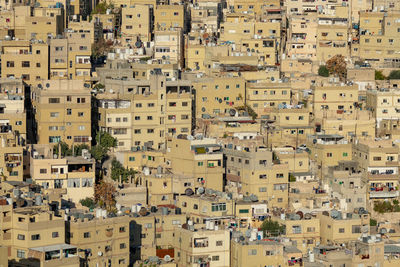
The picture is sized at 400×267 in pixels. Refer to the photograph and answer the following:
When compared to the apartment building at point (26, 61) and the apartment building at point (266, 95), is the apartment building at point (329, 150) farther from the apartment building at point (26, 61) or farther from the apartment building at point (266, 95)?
the apartment building at point (26, 61)

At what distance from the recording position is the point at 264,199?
69750 mm

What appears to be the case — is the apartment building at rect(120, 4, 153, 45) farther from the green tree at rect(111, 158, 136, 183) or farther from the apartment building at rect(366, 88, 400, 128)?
the green tree at rect(111, 158, 136, 183)

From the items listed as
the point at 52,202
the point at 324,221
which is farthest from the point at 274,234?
the point at 52,202

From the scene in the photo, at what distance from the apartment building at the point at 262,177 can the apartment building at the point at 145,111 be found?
5.20 meters

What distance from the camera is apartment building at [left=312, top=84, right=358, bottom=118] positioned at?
3159 inches

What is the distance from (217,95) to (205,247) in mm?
18087

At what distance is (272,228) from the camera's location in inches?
2589

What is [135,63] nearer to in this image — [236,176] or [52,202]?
[236,176]

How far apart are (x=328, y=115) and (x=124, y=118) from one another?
10.4 metres

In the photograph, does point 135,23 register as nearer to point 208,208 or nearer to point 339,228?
point 208,208

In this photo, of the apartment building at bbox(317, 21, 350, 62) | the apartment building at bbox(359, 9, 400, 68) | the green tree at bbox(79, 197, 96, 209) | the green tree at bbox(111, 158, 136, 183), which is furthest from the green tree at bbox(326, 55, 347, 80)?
the green tree at bbox(79, 197, 96, 209)

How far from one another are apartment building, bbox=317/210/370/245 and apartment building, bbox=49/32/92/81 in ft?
56.2

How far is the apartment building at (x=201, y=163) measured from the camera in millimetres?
69750

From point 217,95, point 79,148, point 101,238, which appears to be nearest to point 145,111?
point 79,148
